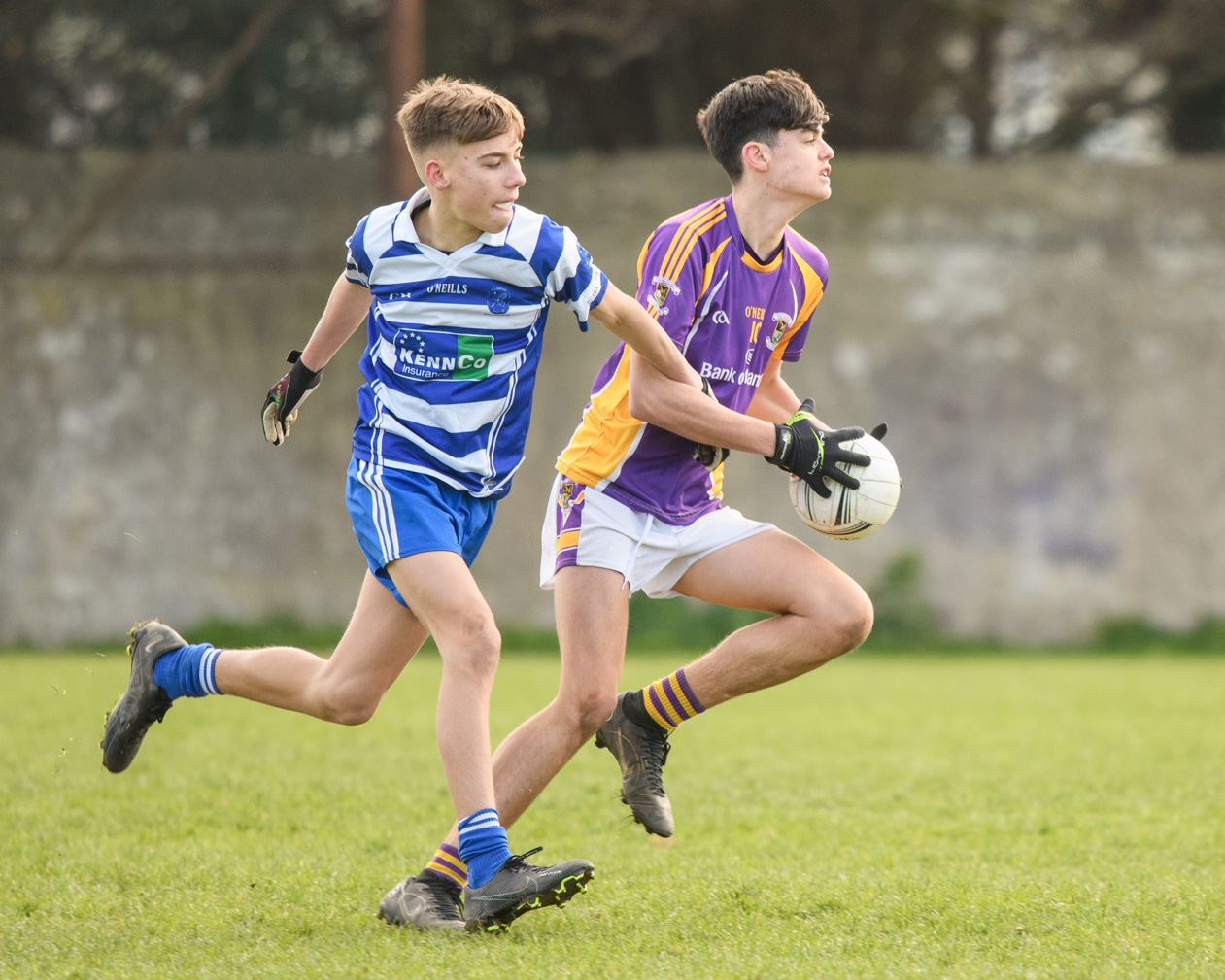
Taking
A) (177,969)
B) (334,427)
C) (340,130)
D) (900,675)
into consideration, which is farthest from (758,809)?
(340,130)

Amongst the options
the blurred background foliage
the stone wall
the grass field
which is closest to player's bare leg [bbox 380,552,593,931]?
the grass field

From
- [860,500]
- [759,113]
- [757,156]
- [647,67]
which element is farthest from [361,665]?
[647,67]

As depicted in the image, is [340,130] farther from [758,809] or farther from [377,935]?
[377,935]

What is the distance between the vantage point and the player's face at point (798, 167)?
4125 millimetres

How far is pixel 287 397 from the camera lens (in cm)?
432

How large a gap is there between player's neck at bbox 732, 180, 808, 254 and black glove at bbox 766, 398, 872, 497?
58cm

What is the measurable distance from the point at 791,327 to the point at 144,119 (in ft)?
29.5

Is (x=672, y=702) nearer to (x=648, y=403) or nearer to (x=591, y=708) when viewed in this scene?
(x=591, y=708)

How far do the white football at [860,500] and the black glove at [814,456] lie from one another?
0.11 ft

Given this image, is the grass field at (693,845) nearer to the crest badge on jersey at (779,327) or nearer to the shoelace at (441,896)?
the shoelace at (441,896)

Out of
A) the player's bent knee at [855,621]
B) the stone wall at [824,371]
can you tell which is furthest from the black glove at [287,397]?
the stone wall at [824,371]

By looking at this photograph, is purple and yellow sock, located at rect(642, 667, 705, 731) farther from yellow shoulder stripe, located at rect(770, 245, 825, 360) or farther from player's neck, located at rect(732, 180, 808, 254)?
player's neck, located at rect(732, 180, 808, 254)

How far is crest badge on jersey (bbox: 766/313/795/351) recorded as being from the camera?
427cm

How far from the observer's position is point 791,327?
14.3ft
